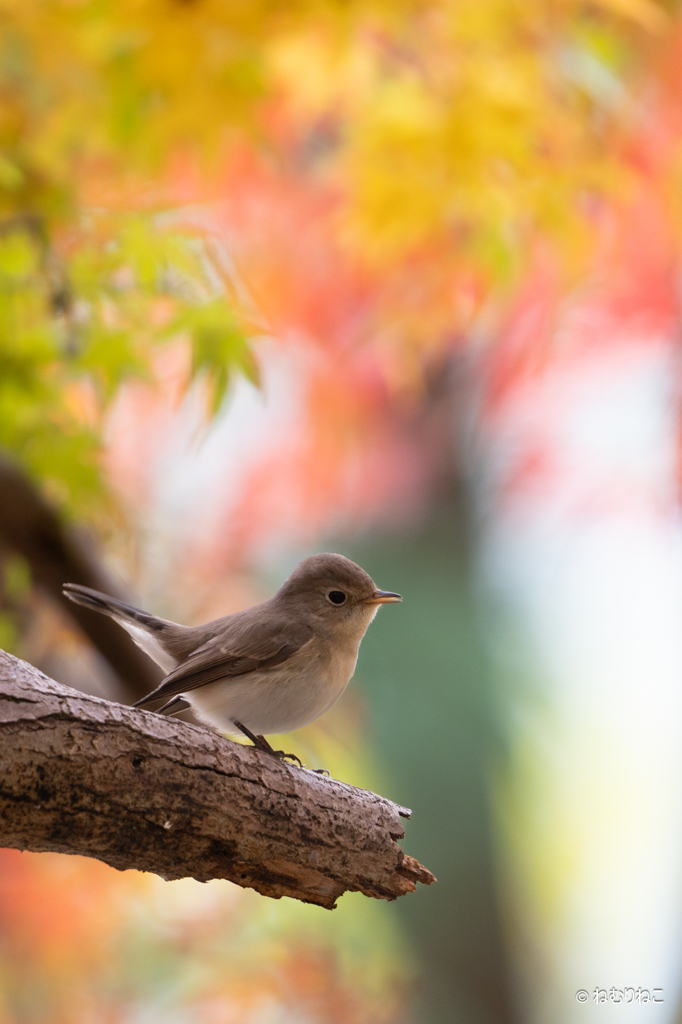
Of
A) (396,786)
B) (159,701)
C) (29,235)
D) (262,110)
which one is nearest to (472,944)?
(396,786)

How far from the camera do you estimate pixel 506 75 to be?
3.95m

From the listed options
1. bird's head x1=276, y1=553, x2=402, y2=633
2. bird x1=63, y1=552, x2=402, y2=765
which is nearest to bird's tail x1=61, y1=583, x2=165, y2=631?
bird x1=63, y1=552, x2=402, y2=765

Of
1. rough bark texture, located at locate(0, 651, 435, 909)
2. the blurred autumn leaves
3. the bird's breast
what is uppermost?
the blurred autumn leaves

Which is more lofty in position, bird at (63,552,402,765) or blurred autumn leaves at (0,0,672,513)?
blurred autumn leaves at (0,0,672,513)

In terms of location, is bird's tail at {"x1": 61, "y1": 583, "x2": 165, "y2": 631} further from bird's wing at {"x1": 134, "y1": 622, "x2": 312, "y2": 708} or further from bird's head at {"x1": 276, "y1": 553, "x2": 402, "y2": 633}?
bird's head at {"x1": 276, "y1": 553, "x2": 402, "y2": 633}

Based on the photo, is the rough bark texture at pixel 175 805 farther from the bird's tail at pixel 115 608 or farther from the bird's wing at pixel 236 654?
the bird's tail at pixel 115 608

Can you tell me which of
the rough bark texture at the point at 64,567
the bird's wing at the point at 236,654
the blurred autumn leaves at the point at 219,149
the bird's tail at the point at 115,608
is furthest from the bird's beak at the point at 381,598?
the rough bark texture at the point at 64,567

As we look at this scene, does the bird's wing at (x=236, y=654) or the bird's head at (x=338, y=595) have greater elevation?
the bird's head at (x=338, y=595)

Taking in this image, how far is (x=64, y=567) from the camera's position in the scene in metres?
3.81

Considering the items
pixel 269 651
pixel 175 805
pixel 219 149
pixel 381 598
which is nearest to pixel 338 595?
pixel 381 598

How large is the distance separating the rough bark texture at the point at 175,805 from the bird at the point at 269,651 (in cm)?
31

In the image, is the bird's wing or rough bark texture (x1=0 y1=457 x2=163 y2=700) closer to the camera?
Result: the bird's wing

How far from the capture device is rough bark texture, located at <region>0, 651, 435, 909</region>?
1858mm

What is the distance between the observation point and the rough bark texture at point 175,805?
1.86m
